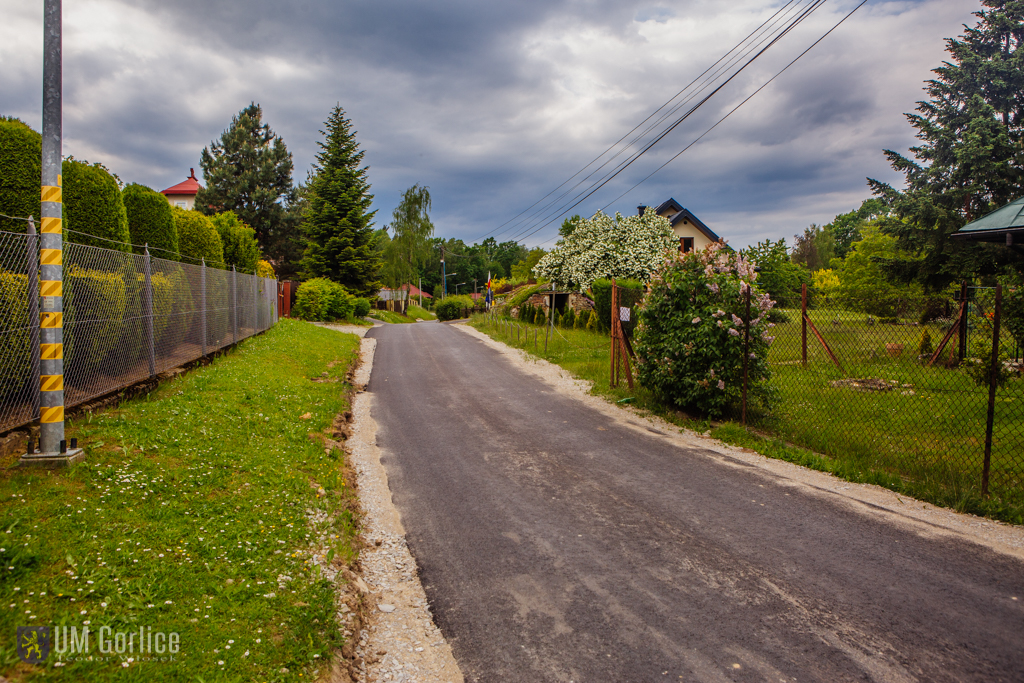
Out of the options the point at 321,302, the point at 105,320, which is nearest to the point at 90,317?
the point at 105,320

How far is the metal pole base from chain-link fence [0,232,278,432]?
574 mm

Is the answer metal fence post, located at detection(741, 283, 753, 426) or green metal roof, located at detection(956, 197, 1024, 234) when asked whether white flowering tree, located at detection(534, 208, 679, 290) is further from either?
metal fence post, located at detection(741, 283, 753, 426)

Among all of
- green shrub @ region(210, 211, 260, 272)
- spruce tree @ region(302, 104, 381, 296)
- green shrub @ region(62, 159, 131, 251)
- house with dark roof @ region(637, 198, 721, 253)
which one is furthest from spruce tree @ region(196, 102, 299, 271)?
green shrub @ region(62, 159, 131, 251)

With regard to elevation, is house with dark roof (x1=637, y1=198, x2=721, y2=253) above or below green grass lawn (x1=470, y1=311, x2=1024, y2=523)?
above

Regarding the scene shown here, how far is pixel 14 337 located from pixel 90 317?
1.61m

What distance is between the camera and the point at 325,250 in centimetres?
3644

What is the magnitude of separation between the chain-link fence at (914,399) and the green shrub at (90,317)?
9122 mm

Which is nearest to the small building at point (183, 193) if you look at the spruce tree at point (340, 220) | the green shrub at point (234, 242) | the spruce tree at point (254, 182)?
the spruce tree at point (254, 182)

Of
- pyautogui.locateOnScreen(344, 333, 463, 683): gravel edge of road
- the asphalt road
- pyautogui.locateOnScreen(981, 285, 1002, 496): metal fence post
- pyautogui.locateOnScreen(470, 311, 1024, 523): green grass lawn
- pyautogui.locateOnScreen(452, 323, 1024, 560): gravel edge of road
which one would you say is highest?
pyautogui.locateOnScreen(981, 285, 1002, 496): metal fence post

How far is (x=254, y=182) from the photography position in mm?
41219

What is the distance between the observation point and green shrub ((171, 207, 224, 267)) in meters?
14.5

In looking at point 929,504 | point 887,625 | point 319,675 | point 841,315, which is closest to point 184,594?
point 319,675

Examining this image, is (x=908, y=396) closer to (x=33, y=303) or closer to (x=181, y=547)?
(x=181, y=547)

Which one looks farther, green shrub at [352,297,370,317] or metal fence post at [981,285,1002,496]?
green shrub at [352,297,370,317]
